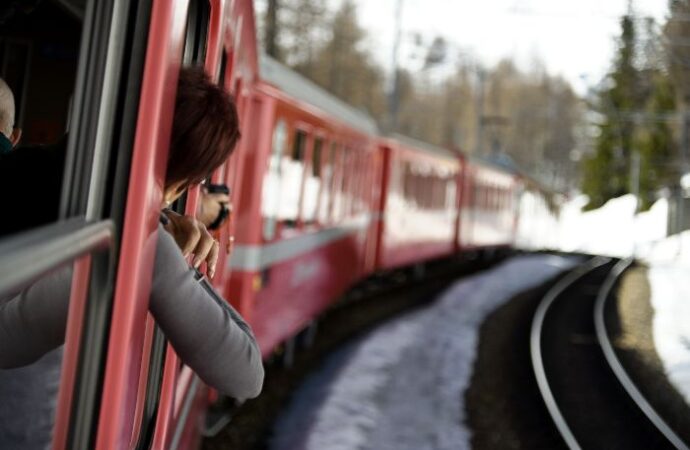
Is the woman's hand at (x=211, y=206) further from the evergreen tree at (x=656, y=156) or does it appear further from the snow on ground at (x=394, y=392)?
the evergreen tree at (x=656, y=156)

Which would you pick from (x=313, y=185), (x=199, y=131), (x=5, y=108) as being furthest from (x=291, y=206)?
(x=199, y=131)

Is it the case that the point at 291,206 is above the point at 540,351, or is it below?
above

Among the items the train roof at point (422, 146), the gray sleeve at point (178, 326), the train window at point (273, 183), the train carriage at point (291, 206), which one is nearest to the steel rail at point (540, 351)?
the train carriage at point (291, 206)

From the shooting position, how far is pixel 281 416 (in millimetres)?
7531

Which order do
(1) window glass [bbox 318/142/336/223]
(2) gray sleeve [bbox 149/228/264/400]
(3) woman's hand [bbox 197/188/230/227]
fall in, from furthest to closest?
(1) window glass [bbox 318/142/336/223] < (3) woman's hand [bbox 197/188/230/227] < (2) gray sleeve [bbox 149/228/264/400]

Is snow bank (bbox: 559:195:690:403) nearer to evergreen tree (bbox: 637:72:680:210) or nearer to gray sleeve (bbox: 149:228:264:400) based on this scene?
evergreen tree (bbox: 637:72:680:210)

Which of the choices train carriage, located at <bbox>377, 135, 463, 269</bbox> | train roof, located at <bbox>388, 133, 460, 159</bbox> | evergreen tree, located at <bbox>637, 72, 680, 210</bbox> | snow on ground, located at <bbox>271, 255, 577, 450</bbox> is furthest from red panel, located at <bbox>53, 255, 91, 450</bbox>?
evergreen tree, located at <bbox>637, 72, 680, 210</bbox>

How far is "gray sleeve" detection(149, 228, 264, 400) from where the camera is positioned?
4.78 feet

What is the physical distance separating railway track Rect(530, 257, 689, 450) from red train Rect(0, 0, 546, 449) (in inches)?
50.7

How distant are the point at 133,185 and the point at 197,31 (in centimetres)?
83

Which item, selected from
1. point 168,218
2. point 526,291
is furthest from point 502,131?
point 168,218

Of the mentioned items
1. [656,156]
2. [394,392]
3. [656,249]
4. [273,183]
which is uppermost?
[656,156]

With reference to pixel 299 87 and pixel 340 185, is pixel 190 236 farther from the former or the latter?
pixel 340 185

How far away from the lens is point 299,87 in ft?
24.1
